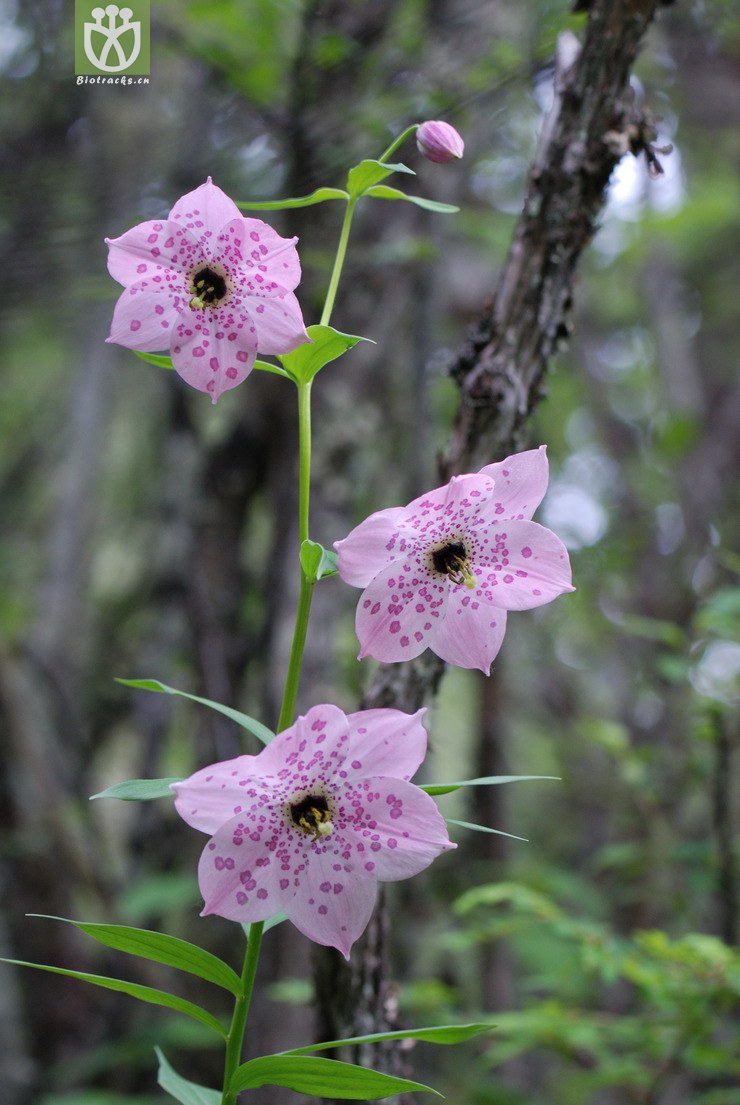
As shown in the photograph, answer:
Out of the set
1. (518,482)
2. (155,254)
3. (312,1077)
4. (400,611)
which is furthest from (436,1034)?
(155,254)

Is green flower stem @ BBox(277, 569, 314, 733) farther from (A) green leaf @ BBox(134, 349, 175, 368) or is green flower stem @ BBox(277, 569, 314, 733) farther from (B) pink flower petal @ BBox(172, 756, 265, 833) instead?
(A) green leaf @ BBox(134, 349, 175, 368)

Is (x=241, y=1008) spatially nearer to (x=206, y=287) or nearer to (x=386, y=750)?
(x=386, y=750)

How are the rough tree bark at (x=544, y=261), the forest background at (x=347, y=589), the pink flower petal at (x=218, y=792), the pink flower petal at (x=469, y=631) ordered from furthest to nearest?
the forest background at (x=347, y=589) → the rough tree bark at (x=544, y=261) → the pink flower petal at (x=469, y=631) → the pink flower petal at (x=218, y=792)

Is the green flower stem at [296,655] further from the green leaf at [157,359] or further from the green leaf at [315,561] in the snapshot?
the green leaf at [157,359]

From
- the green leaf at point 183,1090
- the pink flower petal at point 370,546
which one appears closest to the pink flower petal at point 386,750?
the pink flower petal at point 370,546

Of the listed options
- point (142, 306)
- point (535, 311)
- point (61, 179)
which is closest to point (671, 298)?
point (61, 179)

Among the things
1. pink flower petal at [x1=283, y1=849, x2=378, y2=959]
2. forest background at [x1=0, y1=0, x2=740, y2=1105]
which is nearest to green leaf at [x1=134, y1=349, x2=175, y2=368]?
pink flower petal at [x1=283, y1=849, x2=378, y2=959]
